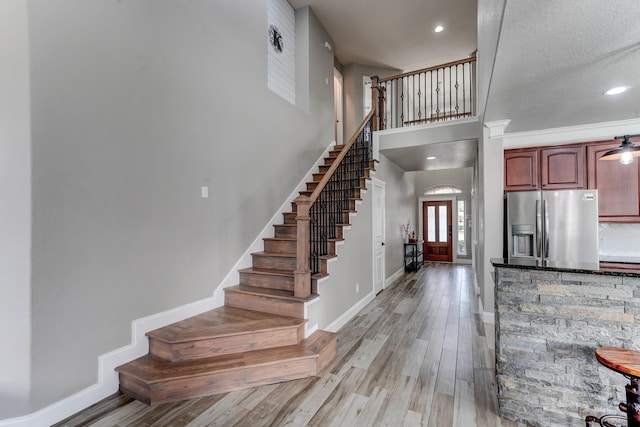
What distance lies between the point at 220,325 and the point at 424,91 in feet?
24.6

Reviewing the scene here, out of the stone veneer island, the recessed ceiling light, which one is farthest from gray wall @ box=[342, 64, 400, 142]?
the stone veneer island

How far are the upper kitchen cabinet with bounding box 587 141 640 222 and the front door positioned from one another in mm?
6001

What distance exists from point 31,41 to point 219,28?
1.91 meters

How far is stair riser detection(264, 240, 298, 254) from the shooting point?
3.79 meters

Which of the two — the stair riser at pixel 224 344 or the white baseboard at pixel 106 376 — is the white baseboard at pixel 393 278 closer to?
the stair riser at pixel 224 344

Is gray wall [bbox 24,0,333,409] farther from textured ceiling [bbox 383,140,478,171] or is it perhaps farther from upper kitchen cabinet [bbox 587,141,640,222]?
upper kitchen cabinet [bbox 587,141,640,222]

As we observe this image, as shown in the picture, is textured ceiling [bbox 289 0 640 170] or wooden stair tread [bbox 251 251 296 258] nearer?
textured ceiling [bbox 289 0 640 170]

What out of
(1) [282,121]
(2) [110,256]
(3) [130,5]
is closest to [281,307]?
(2) [110,256]

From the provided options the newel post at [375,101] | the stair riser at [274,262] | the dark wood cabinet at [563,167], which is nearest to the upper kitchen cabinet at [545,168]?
the dark wood cabinet at [563,167]

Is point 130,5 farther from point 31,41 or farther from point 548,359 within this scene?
point 548,359

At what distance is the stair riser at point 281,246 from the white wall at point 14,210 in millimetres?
2368

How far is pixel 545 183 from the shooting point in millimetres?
3785

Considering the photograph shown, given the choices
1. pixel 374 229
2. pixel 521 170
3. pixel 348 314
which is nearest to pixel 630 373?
pixel 348 314

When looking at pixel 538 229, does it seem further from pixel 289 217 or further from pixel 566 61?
pixel 289 217
